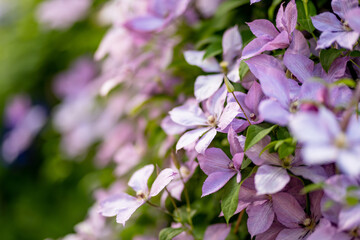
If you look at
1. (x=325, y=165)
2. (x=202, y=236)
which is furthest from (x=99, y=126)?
(x=325, y=165)

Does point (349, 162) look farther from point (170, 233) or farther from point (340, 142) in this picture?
point (170, 233)

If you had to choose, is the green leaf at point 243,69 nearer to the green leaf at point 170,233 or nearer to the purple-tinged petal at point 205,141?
the purple-tinged petal at point 205,141

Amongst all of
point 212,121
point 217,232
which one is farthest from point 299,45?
point 217,232

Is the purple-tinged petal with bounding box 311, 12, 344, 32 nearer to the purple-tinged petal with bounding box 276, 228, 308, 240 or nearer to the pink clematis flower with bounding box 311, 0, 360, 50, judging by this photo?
the pink clematis flower with bounding box 311, 0, 360, 50

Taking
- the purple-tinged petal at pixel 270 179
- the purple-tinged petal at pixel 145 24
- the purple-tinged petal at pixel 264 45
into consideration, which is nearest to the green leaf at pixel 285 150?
the purple-tinged petal at pixel 270 179

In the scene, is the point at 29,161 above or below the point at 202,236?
below

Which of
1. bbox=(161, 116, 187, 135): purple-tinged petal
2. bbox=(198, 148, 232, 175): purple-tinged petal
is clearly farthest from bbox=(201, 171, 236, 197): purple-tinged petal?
bbox=(161, 116, 187, 135): purple-tinged petal

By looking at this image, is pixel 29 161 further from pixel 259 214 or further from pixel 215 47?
pixel 259 214
